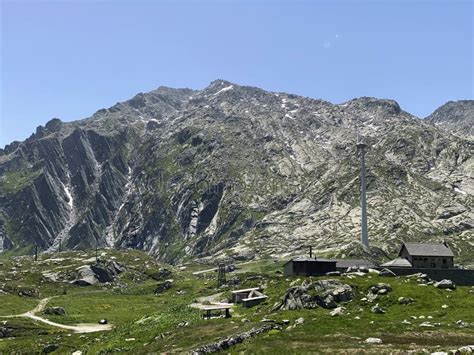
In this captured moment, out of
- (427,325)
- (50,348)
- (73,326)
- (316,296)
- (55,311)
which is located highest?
(316,296)

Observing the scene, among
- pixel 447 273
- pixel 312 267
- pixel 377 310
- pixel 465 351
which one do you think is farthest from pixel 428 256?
pixel 465 351

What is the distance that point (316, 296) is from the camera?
246 ft

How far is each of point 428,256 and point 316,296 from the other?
70745mm

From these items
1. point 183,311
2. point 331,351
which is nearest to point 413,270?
point 183,311

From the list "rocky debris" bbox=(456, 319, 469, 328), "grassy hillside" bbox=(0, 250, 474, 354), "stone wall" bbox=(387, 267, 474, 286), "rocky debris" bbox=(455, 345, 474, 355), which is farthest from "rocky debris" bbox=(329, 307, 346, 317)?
"stone wall" bbox=(387, 267, 474, 286)

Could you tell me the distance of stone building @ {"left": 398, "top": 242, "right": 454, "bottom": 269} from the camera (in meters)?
133

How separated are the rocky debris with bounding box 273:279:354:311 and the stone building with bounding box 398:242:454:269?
62590 millimetres

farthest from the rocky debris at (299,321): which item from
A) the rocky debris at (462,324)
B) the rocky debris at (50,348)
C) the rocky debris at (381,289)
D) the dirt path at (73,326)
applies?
the dirt path at (73,326)

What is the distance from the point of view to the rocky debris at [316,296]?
73688 mm

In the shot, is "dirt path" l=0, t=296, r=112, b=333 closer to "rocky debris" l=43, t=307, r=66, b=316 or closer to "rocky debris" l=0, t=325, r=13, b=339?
"rocky debris" l=43, t=307, r=66, b=316

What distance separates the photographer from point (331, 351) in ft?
156

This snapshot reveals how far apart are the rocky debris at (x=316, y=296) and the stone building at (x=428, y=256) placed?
62.6 m

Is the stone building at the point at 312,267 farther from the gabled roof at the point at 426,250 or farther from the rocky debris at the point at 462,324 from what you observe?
the rocky debris at the point at 462,324

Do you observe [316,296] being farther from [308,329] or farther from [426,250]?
[426,250]
